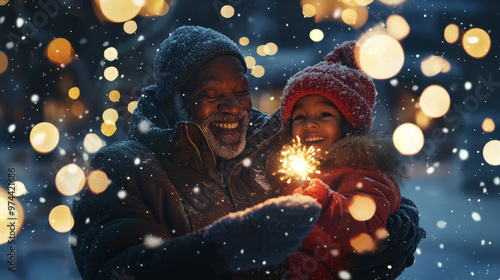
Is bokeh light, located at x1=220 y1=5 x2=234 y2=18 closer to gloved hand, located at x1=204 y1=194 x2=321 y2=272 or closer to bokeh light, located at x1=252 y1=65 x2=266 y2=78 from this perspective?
bokeh light, located at x1=252 y1=65 x2=266 y2=78

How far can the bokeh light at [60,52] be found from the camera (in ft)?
15.2

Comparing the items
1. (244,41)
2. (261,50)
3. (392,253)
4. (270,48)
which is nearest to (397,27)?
(270,48)

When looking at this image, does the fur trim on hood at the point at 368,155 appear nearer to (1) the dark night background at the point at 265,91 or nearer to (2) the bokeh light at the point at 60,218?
(1) the dark night background at the point at 265,91

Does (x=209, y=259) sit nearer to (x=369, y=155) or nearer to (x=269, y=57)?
(x=369, y=155)

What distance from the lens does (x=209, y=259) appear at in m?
1.32

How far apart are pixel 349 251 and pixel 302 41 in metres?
4.68

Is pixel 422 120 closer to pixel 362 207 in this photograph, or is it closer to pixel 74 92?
pixel 74 92

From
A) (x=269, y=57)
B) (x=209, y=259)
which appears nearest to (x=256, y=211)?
(x=209, y=259)

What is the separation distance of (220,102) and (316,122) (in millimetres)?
597

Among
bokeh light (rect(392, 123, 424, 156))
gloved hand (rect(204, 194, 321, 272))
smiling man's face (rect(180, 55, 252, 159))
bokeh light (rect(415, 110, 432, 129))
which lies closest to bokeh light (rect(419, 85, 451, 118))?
bokeh light (rect(415, 110, 432, 129))

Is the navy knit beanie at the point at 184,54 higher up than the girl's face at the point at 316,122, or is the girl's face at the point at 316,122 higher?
the navy knit beanie at the point at 184,54

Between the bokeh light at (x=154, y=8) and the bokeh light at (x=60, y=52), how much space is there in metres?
0.95

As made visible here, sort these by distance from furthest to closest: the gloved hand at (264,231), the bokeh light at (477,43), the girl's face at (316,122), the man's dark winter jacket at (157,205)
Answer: the bokeh light at (477,43), the girl's face at (316,122), the man's dark winter jacket at (157,205), the gloved hand at (264,231)

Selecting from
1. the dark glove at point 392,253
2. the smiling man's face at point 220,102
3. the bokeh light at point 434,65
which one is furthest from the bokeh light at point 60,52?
the bokeh light at point 434,65
